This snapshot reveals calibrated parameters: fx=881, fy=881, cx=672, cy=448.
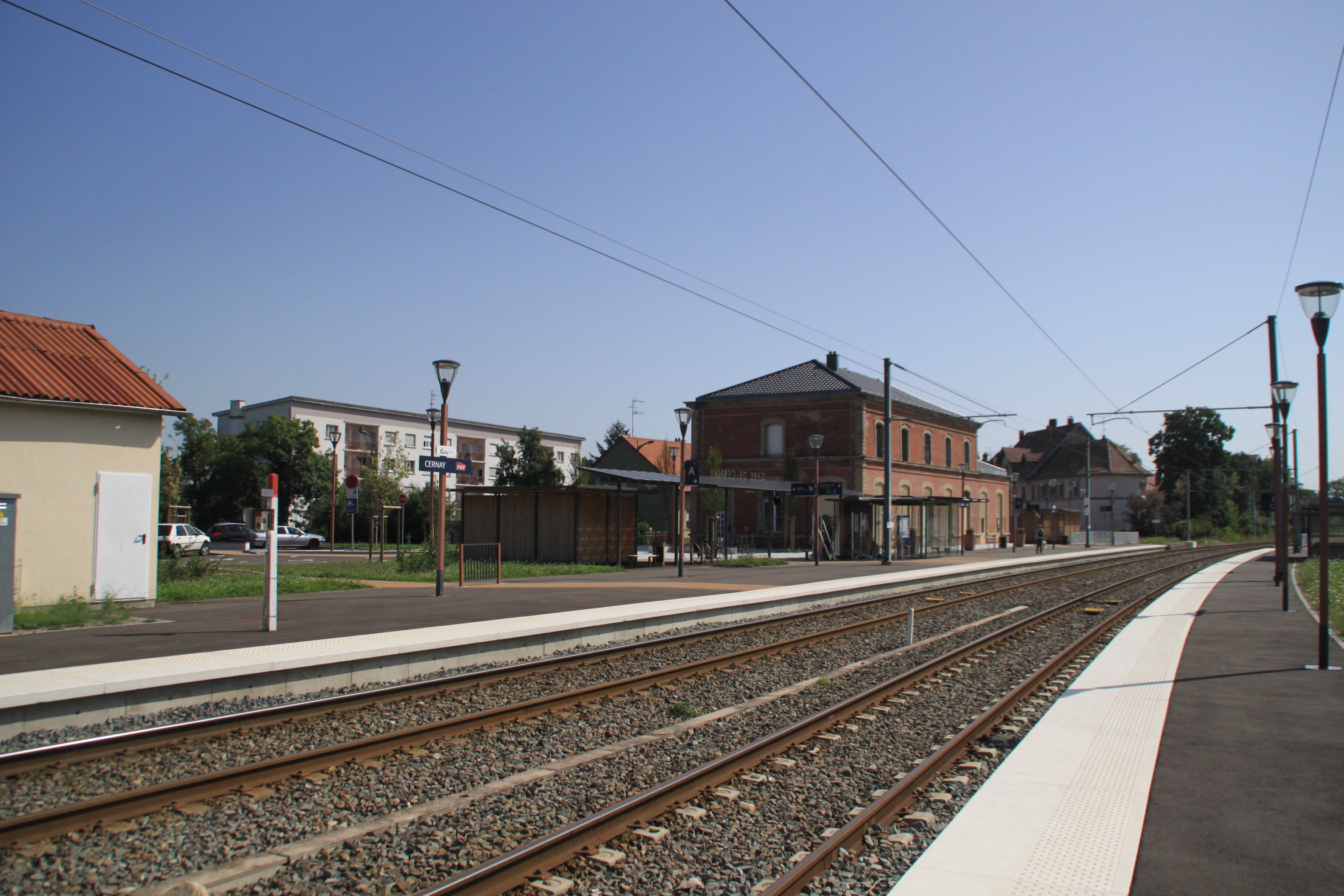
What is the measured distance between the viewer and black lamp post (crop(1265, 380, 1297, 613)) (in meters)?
18.9

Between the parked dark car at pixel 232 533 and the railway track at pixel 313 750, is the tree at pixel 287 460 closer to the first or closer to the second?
the parked dark car at pixel 232 533

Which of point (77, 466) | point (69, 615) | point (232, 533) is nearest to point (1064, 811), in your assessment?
point (69, 615)

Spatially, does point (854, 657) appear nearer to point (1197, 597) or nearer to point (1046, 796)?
point (1046, 796)

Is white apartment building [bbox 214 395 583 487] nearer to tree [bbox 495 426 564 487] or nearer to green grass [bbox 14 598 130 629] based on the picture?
tree [bbox 495 426 564 487]

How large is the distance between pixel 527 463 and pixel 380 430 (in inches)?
834

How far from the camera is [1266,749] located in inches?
269

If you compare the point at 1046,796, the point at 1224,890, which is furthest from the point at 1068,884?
the point at 1046,796

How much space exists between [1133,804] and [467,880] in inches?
161

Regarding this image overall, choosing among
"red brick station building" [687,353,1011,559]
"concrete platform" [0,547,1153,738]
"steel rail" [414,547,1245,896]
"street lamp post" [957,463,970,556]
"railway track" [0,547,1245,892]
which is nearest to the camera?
"steel rail" [414,547,1245,896]

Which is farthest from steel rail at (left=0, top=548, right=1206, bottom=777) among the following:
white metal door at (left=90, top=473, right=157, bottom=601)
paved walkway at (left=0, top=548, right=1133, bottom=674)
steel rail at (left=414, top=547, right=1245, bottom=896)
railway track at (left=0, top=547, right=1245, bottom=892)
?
white metal door at (left=90, top=473, right=157, bottom=601)

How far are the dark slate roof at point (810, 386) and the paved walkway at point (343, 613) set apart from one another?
26.5m

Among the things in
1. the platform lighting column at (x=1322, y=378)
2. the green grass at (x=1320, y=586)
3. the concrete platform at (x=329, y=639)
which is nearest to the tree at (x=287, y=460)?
the concrete platform at (x=329, y=639)

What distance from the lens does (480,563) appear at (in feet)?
78.6

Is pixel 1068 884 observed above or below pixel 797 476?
below
